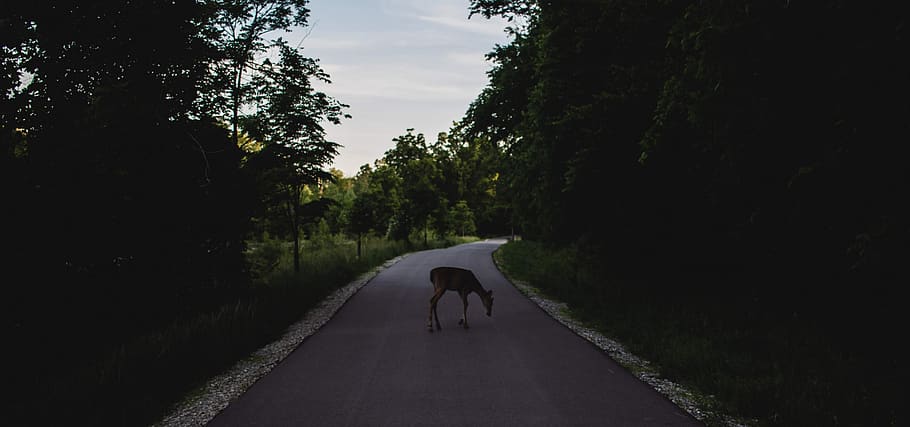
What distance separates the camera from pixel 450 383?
6512 millimetres

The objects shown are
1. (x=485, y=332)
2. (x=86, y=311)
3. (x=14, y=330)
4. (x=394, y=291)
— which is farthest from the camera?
(x=394, y=291)

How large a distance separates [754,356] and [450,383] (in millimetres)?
4350

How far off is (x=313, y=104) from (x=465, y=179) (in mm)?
70749

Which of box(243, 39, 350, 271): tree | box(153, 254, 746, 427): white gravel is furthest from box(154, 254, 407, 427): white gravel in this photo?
box(243, 39, 350, 271): tree

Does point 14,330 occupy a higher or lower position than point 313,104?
lower

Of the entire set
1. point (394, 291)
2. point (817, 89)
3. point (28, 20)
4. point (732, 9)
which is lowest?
point (394, 291)

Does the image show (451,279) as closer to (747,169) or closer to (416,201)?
(747,169)

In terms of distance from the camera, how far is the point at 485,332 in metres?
9.84

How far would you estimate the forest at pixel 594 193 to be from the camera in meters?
5.76

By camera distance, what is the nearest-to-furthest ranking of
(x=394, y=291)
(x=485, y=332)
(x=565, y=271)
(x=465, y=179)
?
(x=485, y=332)
(x=394, y=291)
(x=565, y=271)
(x=465, y=179)

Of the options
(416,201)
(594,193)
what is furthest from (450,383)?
(416,201)

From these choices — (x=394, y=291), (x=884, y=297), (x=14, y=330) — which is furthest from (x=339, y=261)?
(x=884, y=297)

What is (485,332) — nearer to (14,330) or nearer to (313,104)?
(14,330)

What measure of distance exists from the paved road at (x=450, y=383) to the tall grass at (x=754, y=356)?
2.66 feet
